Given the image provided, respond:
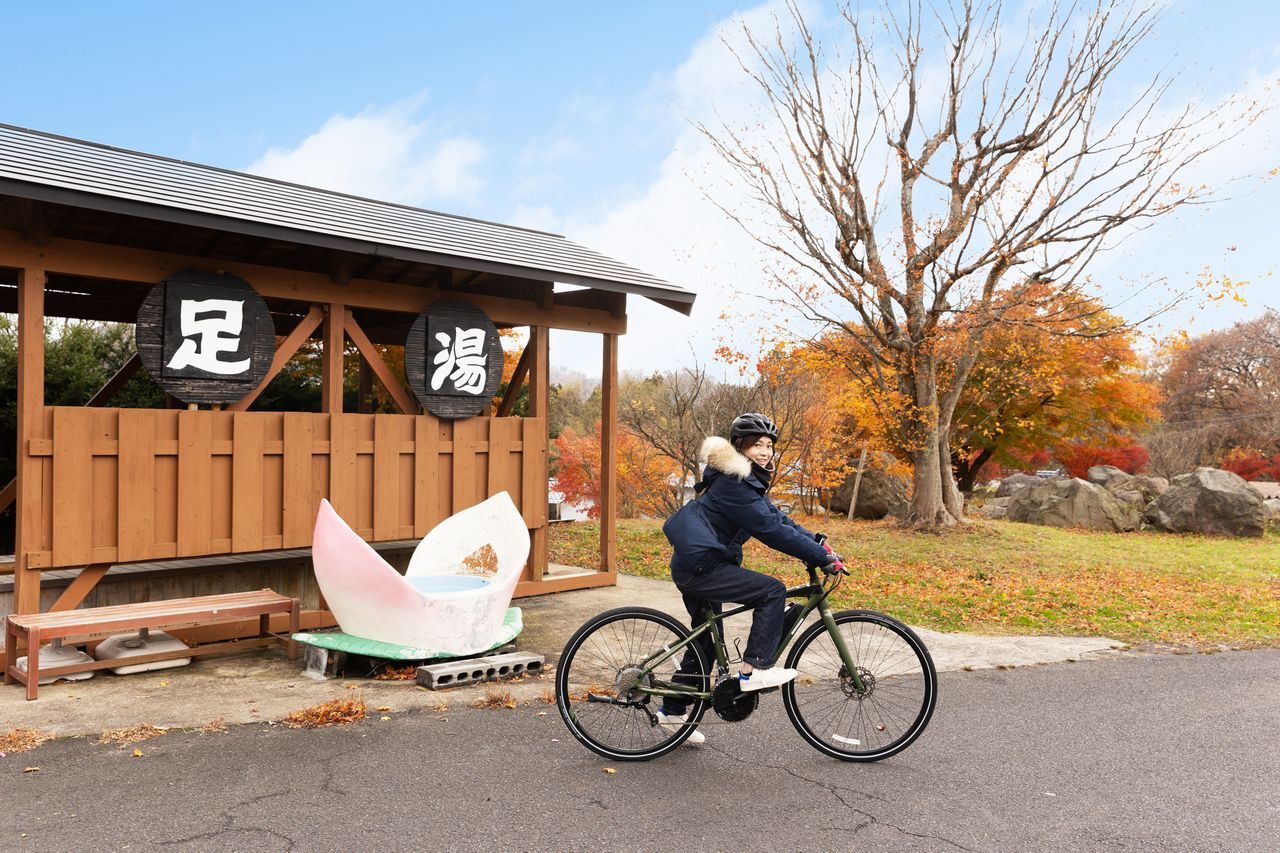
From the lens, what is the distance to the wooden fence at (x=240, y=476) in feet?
20.5

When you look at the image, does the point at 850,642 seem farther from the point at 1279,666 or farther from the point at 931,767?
the point at 1279,666

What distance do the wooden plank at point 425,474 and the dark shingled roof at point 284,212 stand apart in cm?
152

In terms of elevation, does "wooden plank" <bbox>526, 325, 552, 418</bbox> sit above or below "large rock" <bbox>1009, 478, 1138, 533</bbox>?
above

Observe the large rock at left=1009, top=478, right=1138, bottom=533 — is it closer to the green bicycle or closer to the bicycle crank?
the green bicycle

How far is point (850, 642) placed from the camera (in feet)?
14.6

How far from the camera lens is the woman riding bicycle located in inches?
Result: 167

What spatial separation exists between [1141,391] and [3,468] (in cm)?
2935

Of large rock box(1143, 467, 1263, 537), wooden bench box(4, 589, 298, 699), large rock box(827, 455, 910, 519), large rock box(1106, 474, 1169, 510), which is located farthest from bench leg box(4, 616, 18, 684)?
large rock box(1106, 474, 1169, 510)

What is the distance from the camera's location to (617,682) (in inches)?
174

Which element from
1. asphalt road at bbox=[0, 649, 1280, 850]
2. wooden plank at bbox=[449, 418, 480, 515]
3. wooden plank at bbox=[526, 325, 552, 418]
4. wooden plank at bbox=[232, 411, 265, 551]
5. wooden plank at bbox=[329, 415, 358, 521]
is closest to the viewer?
asphalt road at bbox=[0, 649, 1280, 850]

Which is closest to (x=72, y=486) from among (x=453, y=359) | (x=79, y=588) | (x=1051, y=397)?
(x=79, y=588)

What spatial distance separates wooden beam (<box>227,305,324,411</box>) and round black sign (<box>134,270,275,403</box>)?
0.08 metres

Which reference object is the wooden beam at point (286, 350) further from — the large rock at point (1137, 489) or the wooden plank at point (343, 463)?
the large rock at point (1137, 489)

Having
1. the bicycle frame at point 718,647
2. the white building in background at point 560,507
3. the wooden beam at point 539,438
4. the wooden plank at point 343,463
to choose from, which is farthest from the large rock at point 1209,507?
the wooden plank at point 343,463
